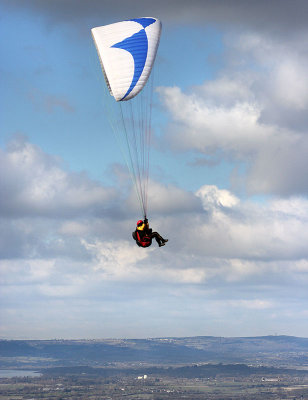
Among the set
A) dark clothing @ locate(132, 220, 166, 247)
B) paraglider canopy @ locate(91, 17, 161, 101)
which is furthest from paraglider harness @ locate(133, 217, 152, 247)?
paraglider canopy @ locate(91, 17, 161, 101)

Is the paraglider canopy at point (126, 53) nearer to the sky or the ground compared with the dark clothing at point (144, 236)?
nearer to the sky

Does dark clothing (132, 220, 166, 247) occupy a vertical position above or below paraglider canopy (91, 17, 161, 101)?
below

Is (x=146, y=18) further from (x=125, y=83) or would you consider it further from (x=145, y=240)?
(x=145, y=240)

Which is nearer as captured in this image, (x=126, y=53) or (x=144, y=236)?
(x=144, y=236)

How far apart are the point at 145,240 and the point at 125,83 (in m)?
13.7

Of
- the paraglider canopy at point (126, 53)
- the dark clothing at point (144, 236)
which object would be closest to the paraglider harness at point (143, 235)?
the dark clothing at point (144, 236)

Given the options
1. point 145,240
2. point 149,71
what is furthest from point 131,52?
point 145,240

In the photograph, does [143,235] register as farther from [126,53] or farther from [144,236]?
[126,53]

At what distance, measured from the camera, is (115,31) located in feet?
180

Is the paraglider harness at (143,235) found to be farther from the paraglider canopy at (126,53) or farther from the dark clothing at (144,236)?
the paraglider canopy at (126,53)

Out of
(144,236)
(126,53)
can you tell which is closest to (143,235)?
(144,236)

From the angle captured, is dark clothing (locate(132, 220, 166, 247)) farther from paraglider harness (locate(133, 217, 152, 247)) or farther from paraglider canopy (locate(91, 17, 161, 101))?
paraglider canopy (locate(91, 17, 161, 101))

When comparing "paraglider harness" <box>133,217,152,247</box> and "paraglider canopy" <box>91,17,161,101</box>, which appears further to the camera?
"paraglider canopy" <box>91,17,161,101</box>

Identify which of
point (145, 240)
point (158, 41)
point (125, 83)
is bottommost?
point (145, 240)
